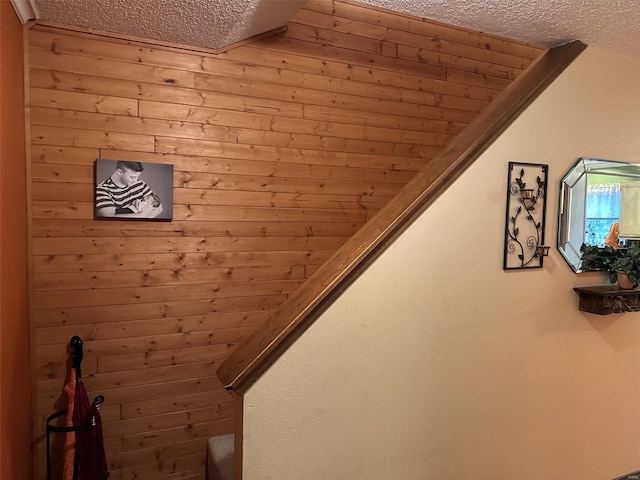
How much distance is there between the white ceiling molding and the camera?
1922 mm

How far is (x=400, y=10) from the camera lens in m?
1.94

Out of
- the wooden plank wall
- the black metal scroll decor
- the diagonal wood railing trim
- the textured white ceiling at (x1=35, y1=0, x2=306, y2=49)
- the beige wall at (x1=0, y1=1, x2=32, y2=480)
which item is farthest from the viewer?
the wooden plank wall

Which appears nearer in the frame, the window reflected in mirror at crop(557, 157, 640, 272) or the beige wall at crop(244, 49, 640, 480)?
A: the beige wall at crop(244, 49, 640, 480)

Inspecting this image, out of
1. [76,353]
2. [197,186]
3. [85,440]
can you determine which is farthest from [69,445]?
[197,186]

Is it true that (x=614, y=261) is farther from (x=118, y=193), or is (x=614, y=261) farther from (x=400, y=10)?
(x=118, y=193)

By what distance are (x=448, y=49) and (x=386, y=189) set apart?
1.15m

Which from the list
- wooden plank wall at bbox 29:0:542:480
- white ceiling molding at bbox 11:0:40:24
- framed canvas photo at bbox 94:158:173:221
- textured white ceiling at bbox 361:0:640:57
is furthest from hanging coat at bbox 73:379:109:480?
textured white ceiling at bbox 361:0:640:57

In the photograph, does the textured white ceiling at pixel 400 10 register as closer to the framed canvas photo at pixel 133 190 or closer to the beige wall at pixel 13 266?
the beige wall at pixel 13 266

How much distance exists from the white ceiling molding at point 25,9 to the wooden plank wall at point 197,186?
0.10m

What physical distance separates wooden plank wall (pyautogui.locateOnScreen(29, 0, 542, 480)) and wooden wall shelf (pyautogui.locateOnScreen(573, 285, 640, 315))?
1.43 m

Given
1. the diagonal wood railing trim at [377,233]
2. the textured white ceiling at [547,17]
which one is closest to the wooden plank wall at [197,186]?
the textured white ceiling at [547,17]

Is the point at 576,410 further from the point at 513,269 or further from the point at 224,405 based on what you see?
the point at 224,405

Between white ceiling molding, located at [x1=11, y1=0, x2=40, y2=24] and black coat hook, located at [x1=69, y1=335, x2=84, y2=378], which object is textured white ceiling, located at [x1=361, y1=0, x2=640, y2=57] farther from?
black coat hook, located at [x1=69, y1=335, x2=84, y2=378]

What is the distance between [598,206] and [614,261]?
0.27m
